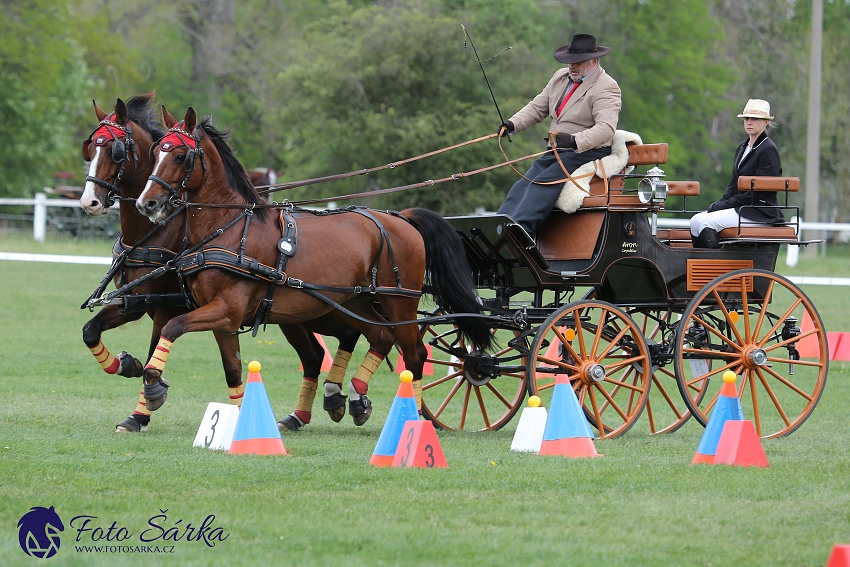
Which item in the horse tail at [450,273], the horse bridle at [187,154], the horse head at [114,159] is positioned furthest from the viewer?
the horse tail at [450,273]

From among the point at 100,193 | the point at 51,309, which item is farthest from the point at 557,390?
the point at 51,309

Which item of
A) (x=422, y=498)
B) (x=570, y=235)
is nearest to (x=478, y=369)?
(x=570, y=235)

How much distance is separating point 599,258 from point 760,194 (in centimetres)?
152

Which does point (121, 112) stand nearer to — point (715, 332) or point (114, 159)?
point (114, 159)

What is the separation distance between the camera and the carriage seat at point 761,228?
8688mm

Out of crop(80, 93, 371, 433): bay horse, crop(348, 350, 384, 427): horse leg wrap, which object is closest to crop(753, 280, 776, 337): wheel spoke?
crop(348, 350, 384, 427): horse leg wrap

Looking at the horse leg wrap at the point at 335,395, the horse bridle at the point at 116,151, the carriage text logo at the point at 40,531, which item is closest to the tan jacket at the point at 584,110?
the horse leg wrap at the point at 335,395

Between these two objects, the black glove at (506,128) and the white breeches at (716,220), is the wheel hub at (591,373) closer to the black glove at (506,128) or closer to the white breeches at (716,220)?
the white breeches at (716,220)

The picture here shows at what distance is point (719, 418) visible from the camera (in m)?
7.14

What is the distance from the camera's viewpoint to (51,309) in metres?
16.5

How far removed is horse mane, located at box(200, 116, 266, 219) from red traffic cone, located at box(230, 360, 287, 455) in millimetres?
1643

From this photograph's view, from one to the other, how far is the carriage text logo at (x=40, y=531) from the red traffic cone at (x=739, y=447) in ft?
12.4

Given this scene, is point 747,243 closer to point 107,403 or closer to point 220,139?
point 220,139

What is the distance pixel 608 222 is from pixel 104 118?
3569 mm
